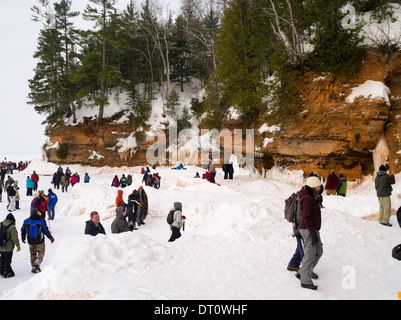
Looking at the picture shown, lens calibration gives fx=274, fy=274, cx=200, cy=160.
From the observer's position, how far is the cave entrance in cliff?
52.5 feet

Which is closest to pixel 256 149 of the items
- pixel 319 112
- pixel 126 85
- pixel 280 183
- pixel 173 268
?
pixel 280 183

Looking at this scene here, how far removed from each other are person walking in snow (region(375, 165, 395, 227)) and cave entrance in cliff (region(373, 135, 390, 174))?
30.8ft

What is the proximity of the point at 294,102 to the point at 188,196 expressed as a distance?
394 inches

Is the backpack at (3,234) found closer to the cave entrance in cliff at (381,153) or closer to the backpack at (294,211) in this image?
the backpack at (294,211)

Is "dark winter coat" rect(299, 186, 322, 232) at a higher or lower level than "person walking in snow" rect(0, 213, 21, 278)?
higher

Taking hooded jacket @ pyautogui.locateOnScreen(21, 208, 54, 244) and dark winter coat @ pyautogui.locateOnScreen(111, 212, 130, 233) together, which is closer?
hooded jacket @ pyautogui.locateOnScreen(21, 208, 54, 244)

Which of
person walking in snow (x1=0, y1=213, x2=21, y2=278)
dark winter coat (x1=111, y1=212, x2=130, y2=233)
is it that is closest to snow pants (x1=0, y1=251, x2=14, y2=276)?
person walking in snow (x1=0, y1=213, x2=21, y2=278)

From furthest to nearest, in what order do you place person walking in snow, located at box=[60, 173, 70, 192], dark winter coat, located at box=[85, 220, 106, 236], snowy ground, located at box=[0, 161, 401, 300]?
person walking in snow, located at box=[60, 173, 70, 192] < dark winter coat, located at box=[85, 220, 106, 236] < snowy ground, located at box=[0, 161, 401, 300]

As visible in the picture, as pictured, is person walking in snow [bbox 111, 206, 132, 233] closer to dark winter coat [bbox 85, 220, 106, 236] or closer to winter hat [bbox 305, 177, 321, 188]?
dark winter coat [bbox 85, 220, 106, 236]

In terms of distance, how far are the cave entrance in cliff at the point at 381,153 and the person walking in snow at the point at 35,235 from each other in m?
17.1

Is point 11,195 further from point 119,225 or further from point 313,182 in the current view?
point 313,182

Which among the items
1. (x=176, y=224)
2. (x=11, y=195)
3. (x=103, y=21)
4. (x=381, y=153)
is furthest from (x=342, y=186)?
(x=103, y=21)

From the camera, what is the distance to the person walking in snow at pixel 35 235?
6867mm

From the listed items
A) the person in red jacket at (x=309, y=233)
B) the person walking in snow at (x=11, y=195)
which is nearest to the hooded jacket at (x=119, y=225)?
the person in red jacket at (x=309, y=233)
